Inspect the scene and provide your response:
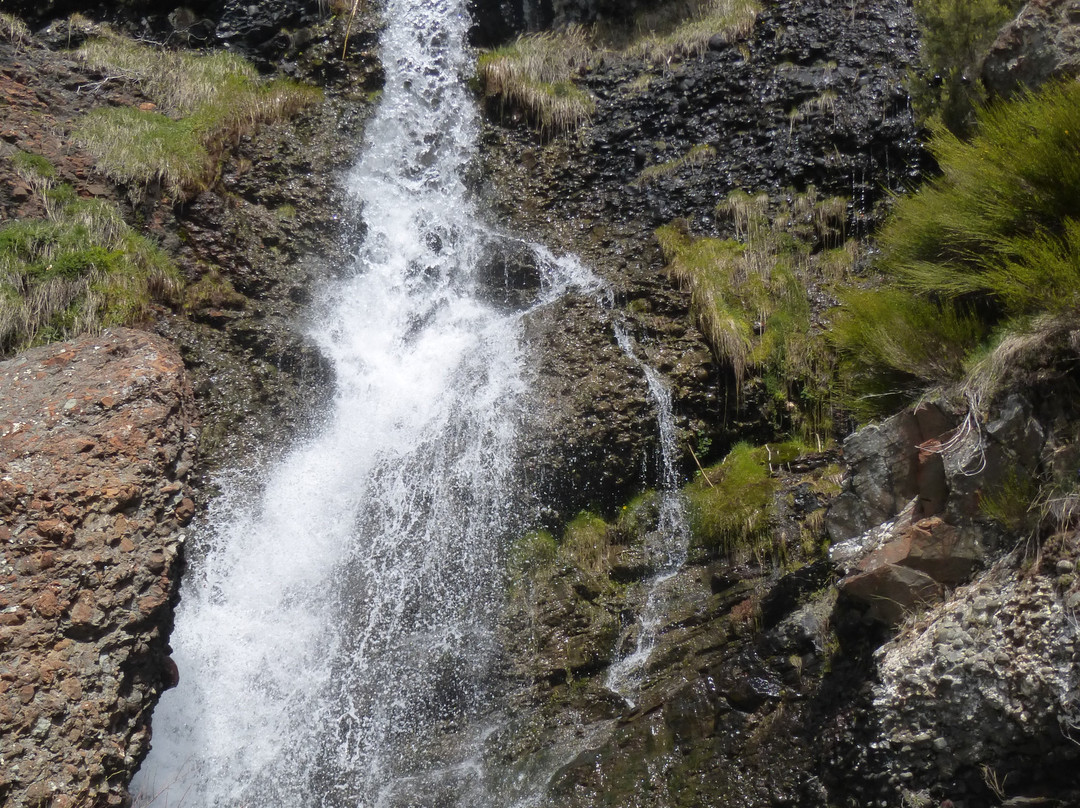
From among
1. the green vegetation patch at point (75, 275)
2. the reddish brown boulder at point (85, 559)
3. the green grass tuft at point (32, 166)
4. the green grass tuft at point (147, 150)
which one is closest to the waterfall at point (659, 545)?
the reddish brown boulder at point (85, 559)

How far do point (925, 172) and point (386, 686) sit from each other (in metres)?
7.41

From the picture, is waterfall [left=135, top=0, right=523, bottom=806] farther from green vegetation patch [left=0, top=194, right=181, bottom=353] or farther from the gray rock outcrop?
the gray rock outcrop

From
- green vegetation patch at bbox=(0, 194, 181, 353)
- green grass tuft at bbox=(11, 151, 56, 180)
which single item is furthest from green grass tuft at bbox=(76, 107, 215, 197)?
green vegetation patch at bbox=(0, 194, 181, 353)

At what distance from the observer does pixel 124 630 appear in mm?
5039

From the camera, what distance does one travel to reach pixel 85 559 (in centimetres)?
504

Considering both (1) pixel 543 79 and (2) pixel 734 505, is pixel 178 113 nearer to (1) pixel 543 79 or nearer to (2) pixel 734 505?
(1) pixel 543 79

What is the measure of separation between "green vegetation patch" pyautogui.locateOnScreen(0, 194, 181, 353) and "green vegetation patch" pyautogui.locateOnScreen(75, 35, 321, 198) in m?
0.82

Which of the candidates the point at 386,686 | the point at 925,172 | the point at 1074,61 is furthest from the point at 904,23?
the point at 386,686

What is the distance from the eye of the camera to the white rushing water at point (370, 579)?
6.29 metres

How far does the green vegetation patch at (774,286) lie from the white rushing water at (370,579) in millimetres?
968

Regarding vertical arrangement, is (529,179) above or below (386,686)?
above

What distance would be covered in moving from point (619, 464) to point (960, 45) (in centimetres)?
449

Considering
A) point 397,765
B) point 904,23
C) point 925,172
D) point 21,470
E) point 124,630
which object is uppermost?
point 904,23

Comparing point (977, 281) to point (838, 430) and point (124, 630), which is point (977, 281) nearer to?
point (838, 430)
